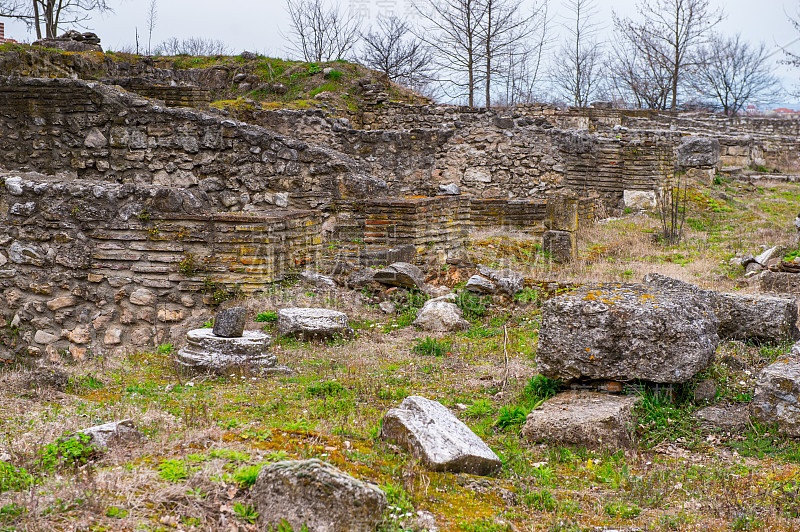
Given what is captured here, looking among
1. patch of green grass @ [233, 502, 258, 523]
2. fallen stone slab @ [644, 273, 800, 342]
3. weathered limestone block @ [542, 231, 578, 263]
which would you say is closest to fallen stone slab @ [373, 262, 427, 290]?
fallen stone slab @ [644, 273, 800, 342]

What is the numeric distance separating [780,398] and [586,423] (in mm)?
1111

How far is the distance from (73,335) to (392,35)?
27.3 metres

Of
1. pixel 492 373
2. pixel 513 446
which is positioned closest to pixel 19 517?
pixel 513 446

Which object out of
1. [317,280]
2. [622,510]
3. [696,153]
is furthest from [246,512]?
[696,153]

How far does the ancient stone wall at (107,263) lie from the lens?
6406 mm

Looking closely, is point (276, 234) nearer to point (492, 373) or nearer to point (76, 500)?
point (492, 373)

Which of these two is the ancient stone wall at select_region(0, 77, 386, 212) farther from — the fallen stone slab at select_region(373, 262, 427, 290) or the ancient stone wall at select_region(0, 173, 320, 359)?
the ancient stone wall at select_region(0, 173, 320, 359)

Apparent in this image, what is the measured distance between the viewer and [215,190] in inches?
380

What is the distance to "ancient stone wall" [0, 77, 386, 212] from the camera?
9516 millimetres

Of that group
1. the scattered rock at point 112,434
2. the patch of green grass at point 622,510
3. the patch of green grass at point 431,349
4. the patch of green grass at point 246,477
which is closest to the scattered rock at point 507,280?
the patch of green grass at point 431,349

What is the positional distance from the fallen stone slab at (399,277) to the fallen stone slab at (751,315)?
271 cm

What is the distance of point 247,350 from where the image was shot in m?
5.15

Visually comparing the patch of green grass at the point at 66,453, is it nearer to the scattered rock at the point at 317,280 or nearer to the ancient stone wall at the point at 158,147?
the scattered rock at the point at 317,280

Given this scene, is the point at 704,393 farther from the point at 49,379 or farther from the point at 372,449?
the point at 49,379
